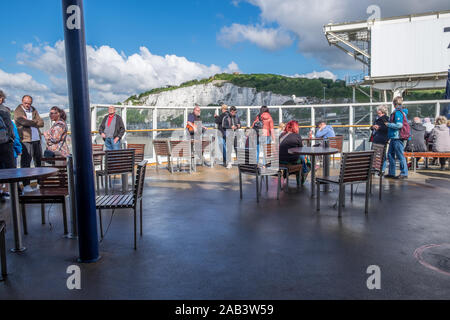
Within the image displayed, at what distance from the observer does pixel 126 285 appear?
108 inches

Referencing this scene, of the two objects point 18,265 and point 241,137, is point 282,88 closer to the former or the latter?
point 241,137

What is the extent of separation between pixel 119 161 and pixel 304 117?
713 centimetres

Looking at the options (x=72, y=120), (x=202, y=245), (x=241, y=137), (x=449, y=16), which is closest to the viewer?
(x=72, y=120)

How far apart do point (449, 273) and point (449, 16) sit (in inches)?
1234

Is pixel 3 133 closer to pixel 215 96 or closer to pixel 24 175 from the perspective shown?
pixel 24 175

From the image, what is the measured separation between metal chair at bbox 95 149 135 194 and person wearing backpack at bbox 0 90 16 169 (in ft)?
4.40

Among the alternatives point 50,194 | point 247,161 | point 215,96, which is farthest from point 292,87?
point 50,194

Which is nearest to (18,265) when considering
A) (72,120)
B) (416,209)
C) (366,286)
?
(72,120)

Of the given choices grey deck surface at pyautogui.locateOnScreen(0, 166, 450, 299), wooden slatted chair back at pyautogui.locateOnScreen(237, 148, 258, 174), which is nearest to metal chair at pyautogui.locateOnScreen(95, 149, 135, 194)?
grey deck surface at pyautogui.locateOnScreen(0, 166, 450, 299)

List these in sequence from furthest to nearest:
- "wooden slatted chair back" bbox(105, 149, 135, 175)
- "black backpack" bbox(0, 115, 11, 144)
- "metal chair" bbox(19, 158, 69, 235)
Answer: "wooden slatted chair back" bbox(105, 149, 135, 175), "black backpack" bbox(0, 115, 11, 144), "metal chair" bbox(19, 158, 69, 235)

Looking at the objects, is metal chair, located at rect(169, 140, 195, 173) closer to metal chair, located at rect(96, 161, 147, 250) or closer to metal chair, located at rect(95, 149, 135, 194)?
metal chair, located at rect(95, 149, 135, 194)

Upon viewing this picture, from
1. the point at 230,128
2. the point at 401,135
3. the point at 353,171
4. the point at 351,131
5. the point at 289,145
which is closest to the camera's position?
the point at 353,171

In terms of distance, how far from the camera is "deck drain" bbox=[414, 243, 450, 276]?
119 inches

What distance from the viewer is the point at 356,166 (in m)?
4.85
